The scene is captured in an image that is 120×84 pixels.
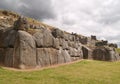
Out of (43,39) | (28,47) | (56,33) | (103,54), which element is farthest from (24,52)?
(103,54)

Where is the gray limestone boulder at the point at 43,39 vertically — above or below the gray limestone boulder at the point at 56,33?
below

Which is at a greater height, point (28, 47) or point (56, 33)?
point (56, 33)

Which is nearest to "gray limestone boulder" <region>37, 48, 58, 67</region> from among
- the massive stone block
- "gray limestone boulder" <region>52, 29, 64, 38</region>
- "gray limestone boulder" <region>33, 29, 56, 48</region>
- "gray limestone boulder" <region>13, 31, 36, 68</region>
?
"gray limestone boulder" <region>33, 29, 56, 48</region>

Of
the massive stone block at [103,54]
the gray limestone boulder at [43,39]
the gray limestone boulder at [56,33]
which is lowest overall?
the massive stone block at [103,54]

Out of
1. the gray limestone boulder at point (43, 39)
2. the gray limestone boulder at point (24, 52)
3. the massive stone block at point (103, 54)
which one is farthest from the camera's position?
the massive stone block at point (103, 54)

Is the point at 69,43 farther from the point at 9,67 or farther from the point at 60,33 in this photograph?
the point at 9,67

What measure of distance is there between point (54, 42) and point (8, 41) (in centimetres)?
604

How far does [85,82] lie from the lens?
56.2 feet

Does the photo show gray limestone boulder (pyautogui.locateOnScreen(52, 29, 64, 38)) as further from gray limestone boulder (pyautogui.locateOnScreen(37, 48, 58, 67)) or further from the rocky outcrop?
gray limestone boulder (pyautogui.locateOnScreen(37, 48, 58, 67))

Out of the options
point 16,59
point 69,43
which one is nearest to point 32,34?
point 16,59

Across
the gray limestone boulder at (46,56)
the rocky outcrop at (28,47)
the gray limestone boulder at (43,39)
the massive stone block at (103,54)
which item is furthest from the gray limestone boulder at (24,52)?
the massive stone block at (103,54)

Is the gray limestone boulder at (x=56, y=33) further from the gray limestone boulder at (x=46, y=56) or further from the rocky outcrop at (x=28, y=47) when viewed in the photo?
the gray limestone boulder at (x=46, y=56)

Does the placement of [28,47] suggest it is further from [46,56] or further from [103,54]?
[103,54]

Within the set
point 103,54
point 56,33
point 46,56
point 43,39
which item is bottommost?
point 103,54
